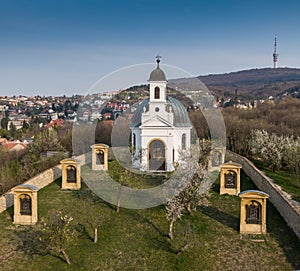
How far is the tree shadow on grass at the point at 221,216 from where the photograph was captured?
652 inches

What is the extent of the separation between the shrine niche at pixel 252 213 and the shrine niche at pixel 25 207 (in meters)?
9.48

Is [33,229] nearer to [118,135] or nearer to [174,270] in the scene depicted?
[174,270]

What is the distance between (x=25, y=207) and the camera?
55.6ft

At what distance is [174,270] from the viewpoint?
12.7 metres

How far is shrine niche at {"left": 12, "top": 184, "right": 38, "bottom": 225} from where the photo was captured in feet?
55.3

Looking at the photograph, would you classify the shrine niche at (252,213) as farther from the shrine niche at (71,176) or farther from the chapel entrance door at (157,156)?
the chapel entrance door at (157,156)

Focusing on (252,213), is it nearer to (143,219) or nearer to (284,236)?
(284,236)

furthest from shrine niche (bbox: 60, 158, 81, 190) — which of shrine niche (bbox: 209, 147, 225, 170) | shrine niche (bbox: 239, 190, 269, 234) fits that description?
shrine niche (bbox: 239, 190, 269, 234)

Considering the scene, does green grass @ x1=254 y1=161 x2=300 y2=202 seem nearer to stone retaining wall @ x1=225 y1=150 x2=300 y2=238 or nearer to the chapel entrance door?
stone retaining wall @ x1=225 y1=150 x2=300 y2=238

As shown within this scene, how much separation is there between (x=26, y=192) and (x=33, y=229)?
1763mm

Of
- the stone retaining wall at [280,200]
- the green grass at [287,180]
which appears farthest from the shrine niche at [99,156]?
the green grass at [287,180]

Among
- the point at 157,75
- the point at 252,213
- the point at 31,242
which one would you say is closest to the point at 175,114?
the point at 157,75

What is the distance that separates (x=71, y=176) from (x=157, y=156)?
7.67m

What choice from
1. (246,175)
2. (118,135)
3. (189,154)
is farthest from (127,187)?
(118,135)
